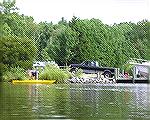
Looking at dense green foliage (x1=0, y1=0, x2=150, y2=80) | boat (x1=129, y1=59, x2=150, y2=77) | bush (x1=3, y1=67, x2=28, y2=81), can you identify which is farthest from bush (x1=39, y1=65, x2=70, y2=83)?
boat (x1=129, y1=59, x2=150, y2=77)

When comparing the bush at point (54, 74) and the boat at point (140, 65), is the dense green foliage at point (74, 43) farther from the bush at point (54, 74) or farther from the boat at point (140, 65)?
the bush at point (54, 74)

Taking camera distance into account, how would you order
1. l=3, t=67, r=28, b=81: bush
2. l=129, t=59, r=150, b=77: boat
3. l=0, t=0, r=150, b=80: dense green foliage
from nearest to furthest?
l=3, t=67, r=28, b=81: bush → l=0, t=0, r=150, b=80: dense green foliage → l=129, t=59, r=150, b=77: boat

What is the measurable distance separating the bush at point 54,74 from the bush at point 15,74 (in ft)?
2.69

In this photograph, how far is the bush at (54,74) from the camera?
21.9 metres

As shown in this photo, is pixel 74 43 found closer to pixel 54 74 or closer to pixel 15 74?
pixel 54 74

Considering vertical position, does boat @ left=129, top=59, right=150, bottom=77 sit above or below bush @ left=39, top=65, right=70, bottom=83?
above

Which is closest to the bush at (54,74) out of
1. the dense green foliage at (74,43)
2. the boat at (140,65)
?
the dense green foliage at (74,43)

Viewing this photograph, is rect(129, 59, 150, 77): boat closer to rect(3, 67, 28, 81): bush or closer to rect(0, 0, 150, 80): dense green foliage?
rect(0, 0, 150, 80): dense green foliage

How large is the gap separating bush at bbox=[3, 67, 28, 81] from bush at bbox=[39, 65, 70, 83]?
82 cm

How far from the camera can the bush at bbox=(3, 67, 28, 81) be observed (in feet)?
70.3

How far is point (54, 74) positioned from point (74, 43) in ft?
5.34

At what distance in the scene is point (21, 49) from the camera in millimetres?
22031

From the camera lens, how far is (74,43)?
21891 millimetres

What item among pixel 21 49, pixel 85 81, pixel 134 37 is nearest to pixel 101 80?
pixel 85 81
